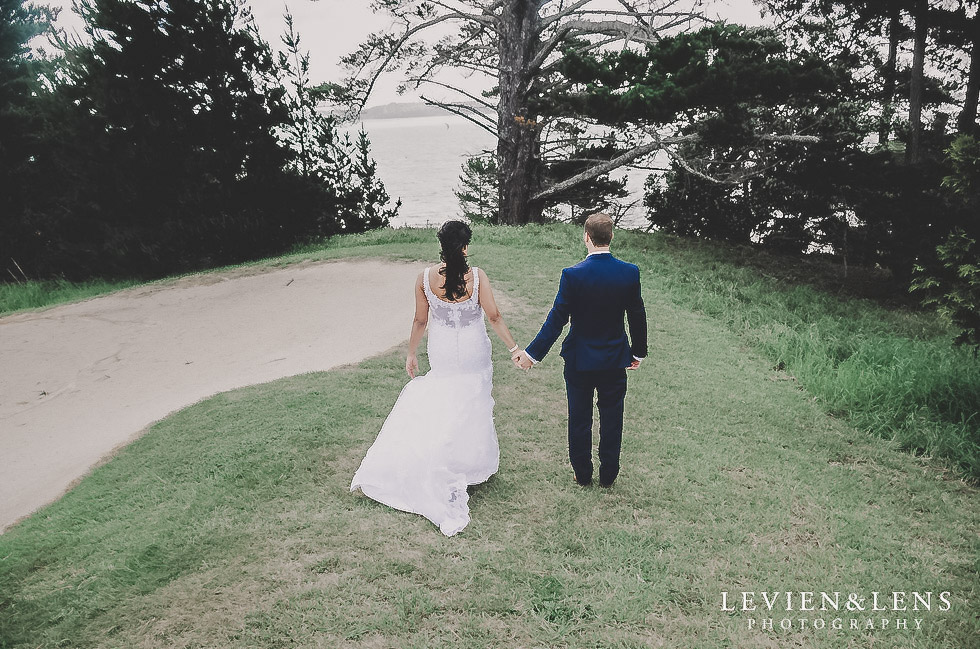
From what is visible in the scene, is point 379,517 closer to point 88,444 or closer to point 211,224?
point 88,444

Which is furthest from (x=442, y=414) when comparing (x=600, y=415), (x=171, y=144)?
(x=171, y=144)

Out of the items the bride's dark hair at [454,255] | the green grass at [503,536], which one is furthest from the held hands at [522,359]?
the green grass at [503,536]

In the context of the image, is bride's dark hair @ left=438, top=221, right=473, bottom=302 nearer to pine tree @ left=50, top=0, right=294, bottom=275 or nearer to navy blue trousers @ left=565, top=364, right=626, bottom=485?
navy blue trousers @ left=565, top=364, right=626, bottom=485

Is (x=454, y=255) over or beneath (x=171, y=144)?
beneath

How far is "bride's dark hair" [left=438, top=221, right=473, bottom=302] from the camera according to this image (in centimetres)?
375

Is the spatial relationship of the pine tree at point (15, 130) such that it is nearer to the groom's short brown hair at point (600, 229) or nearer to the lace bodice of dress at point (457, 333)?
the lace bodice of dress at point (457, 333)

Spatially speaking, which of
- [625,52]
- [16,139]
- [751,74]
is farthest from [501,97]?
[16,139]

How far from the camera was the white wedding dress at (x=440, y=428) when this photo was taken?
3961mm

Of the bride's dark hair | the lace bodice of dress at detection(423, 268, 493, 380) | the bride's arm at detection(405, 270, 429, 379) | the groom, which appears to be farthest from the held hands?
the bride's arm at detection(405, 270, 429, 379)

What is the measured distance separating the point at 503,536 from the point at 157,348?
6.42 meters

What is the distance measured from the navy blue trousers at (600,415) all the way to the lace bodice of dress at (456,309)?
762 mm

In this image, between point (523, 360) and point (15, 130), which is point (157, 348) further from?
point (15, 130)

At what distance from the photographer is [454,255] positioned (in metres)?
3.78

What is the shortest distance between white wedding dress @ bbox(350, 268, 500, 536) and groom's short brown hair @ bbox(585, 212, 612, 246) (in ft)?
2.73
